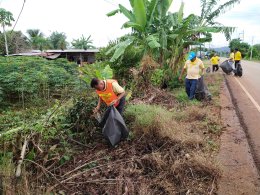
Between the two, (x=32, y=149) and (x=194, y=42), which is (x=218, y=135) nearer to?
(x=32, y=149)

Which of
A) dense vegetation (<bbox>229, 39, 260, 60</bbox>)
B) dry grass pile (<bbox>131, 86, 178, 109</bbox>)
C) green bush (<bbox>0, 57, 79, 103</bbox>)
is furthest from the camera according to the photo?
dense vegetation (<bbox>229, 39, 260, 60</bbox>)

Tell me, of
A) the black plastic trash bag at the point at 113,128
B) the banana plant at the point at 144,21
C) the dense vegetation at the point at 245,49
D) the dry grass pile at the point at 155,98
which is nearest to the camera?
the black plastic trash bag at the point at 113,128

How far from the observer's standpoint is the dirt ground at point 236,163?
3582mm

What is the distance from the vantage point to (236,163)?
14.1 ft

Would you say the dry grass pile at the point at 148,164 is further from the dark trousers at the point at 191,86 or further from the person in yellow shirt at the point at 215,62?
the person in yellow shirt at the point at 215,62

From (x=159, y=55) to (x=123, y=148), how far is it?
684cm

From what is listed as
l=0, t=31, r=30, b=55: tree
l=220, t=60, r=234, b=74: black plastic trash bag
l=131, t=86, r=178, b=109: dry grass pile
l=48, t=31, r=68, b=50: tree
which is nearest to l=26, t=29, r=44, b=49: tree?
l=48, t=31, r=68, b=50: tree

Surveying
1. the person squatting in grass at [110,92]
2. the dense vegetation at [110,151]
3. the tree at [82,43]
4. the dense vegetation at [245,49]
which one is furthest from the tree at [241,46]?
the person squatting in grass at [110,92]

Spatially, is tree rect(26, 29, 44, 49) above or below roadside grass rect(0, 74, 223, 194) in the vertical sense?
above

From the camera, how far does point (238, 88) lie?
11.0 metres

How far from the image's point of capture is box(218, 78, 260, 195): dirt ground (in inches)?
141

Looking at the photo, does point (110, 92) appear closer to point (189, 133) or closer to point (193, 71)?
point (189, 133)

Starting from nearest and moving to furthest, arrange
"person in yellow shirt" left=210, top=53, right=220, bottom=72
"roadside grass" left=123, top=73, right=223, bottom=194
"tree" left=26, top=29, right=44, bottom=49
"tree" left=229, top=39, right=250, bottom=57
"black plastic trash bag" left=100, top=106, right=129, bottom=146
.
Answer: "roadside grass" left=123, top=73, right=223, bottom=194, "black plastic trash bag" left=100, top=106, right=129, bottom=146, "person in yellow shirt" left=210, top=53, right=220, bottom=72, "tree" left=26, top=29, right=44, bottom=49, "tree" left=229, top=39, right=250, bottom=57

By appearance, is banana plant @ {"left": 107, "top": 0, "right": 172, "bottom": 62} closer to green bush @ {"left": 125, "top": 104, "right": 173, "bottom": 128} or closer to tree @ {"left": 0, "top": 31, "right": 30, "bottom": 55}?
green bush @ {"left": 125, "top": 104, "right": 173, "bottom": 128}
